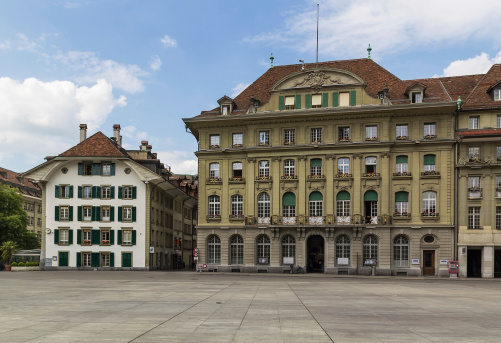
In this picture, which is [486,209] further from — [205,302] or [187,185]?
[187,185]

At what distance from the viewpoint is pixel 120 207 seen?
219ft

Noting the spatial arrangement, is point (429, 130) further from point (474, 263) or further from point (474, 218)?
point (474, 263)

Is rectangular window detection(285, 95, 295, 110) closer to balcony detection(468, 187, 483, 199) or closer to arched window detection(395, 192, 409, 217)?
arched window detection(395, 192, 409, 217)

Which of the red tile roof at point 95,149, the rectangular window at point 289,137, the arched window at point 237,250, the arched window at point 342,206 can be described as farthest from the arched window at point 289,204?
the red tile roof at point 95,149

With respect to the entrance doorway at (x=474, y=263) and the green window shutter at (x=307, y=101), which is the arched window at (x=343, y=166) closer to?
the green window shutter at (x=307, y=101)

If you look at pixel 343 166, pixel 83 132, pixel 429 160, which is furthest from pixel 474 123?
pixel 83 132

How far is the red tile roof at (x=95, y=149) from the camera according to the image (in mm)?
67375

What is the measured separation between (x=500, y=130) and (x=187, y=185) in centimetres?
4892

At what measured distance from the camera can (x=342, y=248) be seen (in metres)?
58.2

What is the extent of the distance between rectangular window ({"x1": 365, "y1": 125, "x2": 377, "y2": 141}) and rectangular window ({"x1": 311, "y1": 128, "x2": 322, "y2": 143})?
484 cm

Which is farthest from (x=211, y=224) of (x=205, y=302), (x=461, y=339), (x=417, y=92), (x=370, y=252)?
(x=461, y=339)

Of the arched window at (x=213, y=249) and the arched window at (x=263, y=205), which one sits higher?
the arched window at (x=263, y=205)

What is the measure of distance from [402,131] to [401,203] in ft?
24.6

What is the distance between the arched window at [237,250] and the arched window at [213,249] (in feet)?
4.96
